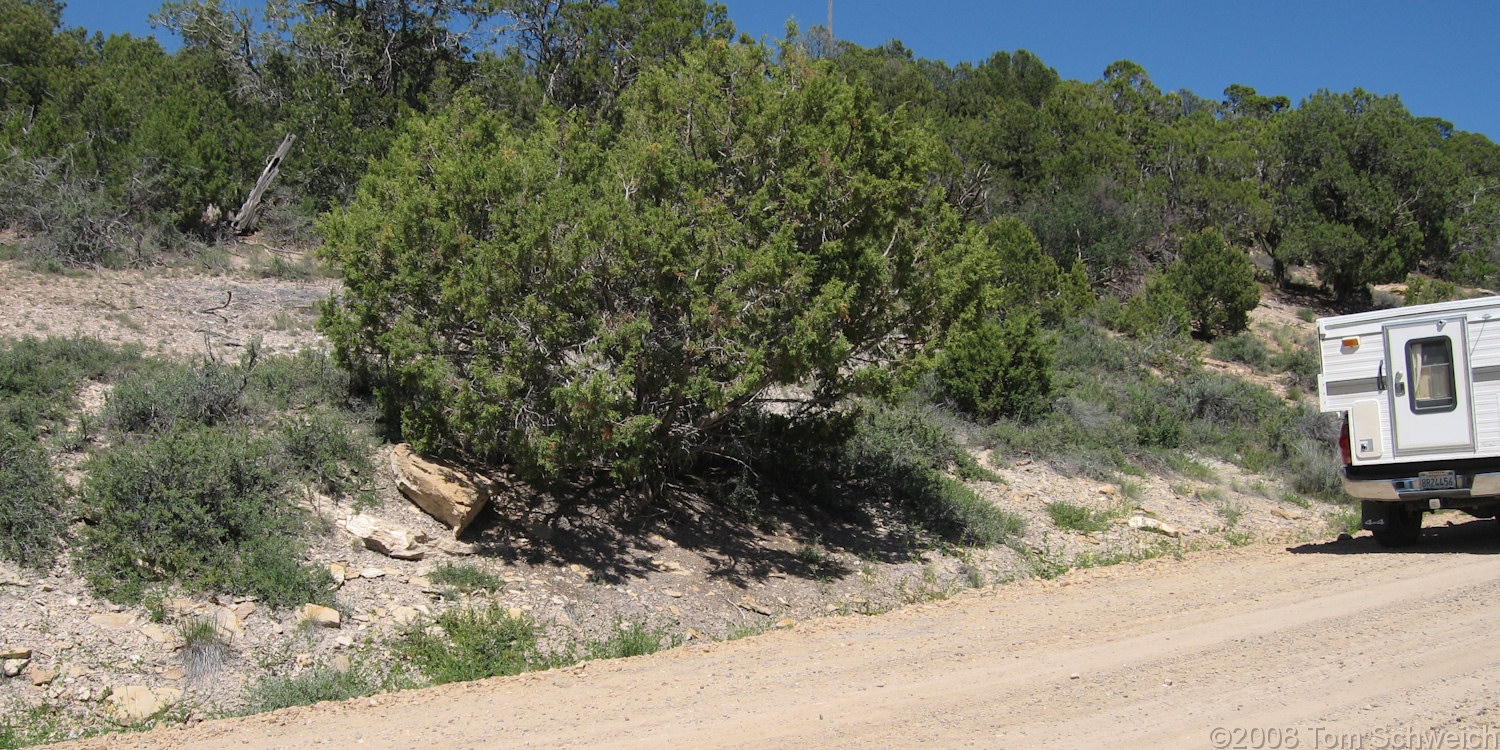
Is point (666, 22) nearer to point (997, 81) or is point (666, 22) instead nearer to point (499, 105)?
point (499, 105)

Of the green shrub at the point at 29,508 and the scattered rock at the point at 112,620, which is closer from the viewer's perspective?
the scattered rock at the point at 112,620

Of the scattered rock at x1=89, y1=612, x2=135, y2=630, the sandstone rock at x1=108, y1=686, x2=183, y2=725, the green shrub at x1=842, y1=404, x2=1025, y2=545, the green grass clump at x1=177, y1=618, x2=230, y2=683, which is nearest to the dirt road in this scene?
the sandstone rock at x1=108, y1=686, x2=183, y2=725

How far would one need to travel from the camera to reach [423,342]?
9727 mm

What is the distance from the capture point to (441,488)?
996 centimetres

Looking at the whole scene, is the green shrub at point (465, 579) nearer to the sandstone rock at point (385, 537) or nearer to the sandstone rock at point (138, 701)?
the sandstone rock at point (385, 537)

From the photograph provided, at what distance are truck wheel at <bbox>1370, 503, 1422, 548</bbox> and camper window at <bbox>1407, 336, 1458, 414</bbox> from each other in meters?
1.16

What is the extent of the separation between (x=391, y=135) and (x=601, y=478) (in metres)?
13.0

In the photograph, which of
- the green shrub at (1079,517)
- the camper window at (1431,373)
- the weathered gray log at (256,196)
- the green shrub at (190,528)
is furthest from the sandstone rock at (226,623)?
the weathered gray log at (256,196)

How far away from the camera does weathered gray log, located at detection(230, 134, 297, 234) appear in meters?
19.8

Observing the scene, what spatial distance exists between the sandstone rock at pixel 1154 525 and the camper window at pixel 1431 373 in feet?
13.2

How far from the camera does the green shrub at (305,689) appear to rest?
6754 millimetres

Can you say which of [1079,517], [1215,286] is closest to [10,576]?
[1079,517]

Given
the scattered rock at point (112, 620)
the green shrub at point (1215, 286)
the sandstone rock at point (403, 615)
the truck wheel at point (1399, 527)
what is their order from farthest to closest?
the green shrub at point (1215, 286), the truck wheel at point (1399, 527), the sandstone rock at point (403, 615), the scattered rock at point (112, 620)

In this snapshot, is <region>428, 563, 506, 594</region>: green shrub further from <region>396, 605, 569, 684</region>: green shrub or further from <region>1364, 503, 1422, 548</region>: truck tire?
<region>1364, 503, 1422, 548</region>: truck tire
